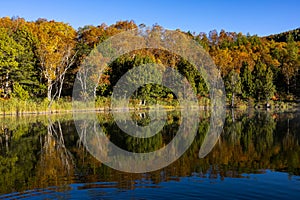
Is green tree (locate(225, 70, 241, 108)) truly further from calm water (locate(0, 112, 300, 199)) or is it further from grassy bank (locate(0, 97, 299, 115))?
calm water (locate(0, 112, 300, 199))

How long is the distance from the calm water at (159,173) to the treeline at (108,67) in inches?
902

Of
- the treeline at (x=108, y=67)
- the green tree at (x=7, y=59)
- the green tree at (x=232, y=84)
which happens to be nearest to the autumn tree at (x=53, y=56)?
the treeline at (x=108, y=67)

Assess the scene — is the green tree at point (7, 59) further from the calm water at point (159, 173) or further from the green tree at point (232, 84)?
the green tree at point (232, 84)

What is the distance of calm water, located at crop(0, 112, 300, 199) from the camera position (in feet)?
24.7

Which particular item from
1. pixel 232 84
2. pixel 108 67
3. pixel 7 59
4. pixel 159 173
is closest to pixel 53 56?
pixel 7 59

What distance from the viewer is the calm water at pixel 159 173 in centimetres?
753

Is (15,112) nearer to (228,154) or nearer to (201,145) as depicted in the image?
(201,145)

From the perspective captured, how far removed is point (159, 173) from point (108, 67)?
36914 mm

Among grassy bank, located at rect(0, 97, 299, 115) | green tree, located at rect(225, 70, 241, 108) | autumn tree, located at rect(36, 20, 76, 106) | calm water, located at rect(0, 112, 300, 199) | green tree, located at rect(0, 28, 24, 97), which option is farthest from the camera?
green tree, located at rect(225, 70, 241, 108)

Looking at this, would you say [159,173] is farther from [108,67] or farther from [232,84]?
[232,84]

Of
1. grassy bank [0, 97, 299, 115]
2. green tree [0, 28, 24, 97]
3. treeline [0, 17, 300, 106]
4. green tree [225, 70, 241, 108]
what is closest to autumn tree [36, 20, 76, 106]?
treeline [0, 17, 300, 106]

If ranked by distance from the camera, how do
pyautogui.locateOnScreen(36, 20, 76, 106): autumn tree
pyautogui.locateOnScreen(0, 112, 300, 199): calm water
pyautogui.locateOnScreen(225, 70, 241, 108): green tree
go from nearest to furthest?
pyautogui.locateOnScreen(0, 112, 300, 199): calm water
pyautogui.locateOnScreen(36, 20, 76, 106): autumn tree
pyautogui.locateOnScreen(225, 70, 241, 108): green tree

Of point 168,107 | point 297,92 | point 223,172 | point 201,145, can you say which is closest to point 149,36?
point 168,107

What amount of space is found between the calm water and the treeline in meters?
22.9
